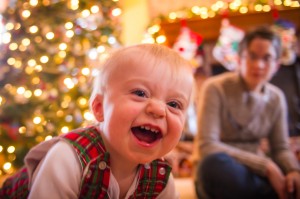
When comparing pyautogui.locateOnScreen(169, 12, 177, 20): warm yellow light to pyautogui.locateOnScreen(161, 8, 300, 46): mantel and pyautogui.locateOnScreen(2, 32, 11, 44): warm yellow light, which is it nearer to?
pyautogui.locateOnScreen(161, 8, 300, 46): mantel

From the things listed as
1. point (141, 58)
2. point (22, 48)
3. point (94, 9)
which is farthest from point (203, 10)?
point (141, 58)

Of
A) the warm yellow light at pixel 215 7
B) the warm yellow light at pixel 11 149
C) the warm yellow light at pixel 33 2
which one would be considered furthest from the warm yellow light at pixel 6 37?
the warm yellow light at pixel 215 7

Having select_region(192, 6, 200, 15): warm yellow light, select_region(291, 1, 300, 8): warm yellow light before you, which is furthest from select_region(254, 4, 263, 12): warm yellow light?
→ select_region(192, 6, 200, 15): warm yellow light

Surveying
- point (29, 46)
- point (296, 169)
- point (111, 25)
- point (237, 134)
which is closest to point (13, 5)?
point (29, 46)

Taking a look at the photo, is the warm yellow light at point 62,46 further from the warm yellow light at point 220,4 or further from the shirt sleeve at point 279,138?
the warm yellow light at point 220,4

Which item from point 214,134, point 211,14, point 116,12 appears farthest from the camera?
point 211,14

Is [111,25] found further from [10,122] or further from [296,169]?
[296,169]

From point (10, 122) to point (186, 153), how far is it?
63.0 inches

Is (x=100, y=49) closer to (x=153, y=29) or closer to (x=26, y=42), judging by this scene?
(x=26, y=42)

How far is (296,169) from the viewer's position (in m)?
1.25

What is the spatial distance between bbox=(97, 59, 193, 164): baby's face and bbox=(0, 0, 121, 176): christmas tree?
1047mm

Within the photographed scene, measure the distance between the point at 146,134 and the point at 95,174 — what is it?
167 mm

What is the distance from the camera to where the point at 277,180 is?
1.15 metres

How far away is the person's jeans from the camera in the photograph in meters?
1.12
